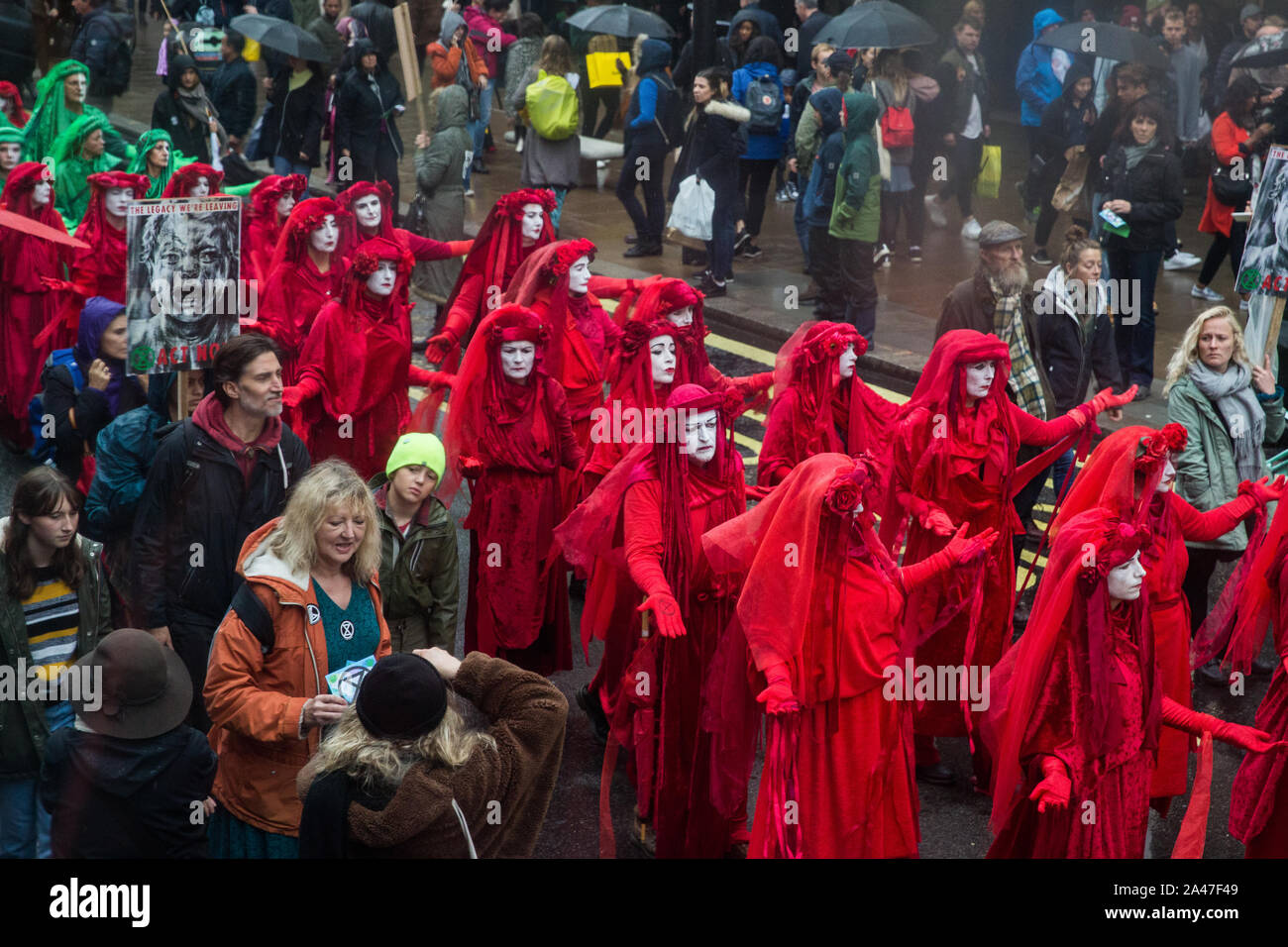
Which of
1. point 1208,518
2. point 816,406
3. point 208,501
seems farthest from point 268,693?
point 1208,518

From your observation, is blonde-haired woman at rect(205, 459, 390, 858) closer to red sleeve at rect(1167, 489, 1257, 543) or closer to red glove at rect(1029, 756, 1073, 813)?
red glove at rect(1029, 756, 1073, 813)

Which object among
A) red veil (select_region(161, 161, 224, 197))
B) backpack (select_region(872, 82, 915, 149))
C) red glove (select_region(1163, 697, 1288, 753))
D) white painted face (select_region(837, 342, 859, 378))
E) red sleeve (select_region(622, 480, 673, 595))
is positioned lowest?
red glove (select_region(1163, 697, 1288, 753))

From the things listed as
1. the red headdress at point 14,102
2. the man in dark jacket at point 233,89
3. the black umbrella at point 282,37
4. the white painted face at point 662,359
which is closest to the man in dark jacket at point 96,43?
the man in dark jacket at point 233,89

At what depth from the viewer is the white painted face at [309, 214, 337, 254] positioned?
8914 mm

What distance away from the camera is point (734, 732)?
5.61 m

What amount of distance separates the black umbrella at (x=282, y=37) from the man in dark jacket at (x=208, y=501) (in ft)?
34.8

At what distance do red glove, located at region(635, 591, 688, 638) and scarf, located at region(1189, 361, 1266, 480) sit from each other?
329 cm

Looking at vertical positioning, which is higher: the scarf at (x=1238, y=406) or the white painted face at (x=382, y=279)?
the white painted face at (x=382, y=279)

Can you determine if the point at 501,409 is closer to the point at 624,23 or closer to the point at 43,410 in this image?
the point at 43,410

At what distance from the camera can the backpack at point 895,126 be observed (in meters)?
14.2

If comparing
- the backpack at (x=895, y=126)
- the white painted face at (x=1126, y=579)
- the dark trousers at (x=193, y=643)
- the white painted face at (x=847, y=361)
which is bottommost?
the dark trousers at (x=193, y=643)

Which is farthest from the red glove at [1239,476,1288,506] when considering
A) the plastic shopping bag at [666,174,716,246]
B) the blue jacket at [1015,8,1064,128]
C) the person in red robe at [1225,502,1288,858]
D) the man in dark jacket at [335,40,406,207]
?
the blue jacket at [1015,8,1064,128]

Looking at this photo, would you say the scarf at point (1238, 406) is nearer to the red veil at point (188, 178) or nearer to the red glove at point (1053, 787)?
the red glove at point (1053, 787)

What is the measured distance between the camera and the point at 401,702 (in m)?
3.65
